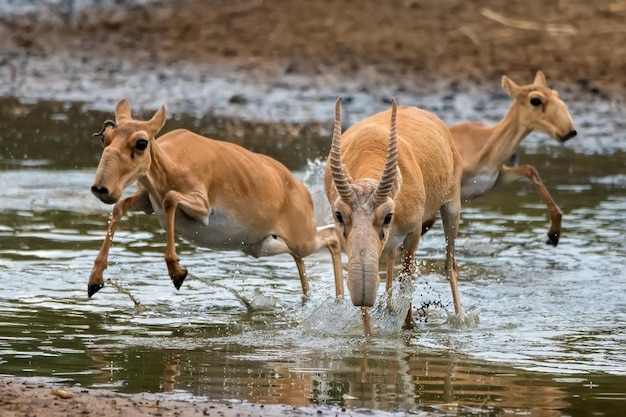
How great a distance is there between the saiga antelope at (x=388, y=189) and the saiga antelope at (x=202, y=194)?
0.68 metres

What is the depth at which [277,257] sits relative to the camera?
13109 millimetres

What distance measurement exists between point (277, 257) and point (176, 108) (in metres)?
8.82

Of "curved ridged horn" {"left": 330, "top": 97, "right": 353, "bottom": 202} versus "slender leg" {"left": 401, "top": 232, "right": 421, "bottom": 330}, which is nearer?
"curved ridged horn" {"left": 330, "top": 97, "right": 353, "bottom": 202}

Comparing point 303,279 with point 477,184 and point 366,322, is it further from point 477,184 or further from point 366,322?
point 477,184

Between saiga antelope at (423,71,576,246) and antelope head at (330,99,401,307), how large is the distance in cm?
570

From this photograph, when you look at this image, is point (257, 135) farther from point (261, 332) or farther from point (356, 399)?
point (356, 399)

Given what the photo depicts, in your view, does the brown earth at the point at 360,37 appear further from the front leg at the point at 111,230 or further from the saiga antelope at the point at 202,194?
the front leg at the point at 111,230

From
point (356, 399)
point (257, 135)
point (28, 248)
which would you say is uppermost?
point (257, 135)

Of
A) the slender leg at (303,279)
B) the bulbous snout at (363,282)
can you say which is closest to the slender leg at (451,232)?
the slender leg at (303,279)

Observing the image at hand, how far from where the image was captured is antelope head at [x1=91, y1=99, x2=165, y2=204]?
30.5 ft

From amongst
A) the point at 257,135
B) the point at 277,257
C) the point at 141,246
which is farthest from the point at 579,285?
the point at 257,135

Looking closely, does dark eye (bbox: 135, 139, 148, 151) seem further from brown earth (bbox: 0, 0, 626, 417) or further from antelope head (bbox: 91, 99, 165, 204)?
brown earth (bbox: 0, 0, 626, 417)

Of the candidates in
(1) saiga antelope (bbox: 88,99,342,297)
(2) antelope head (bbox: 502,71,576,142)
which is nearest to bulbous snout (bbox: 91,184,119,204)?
(1) saiga antelope (bbox: 88,99,342,297)

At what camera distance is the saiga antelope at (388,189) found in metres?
8.55
